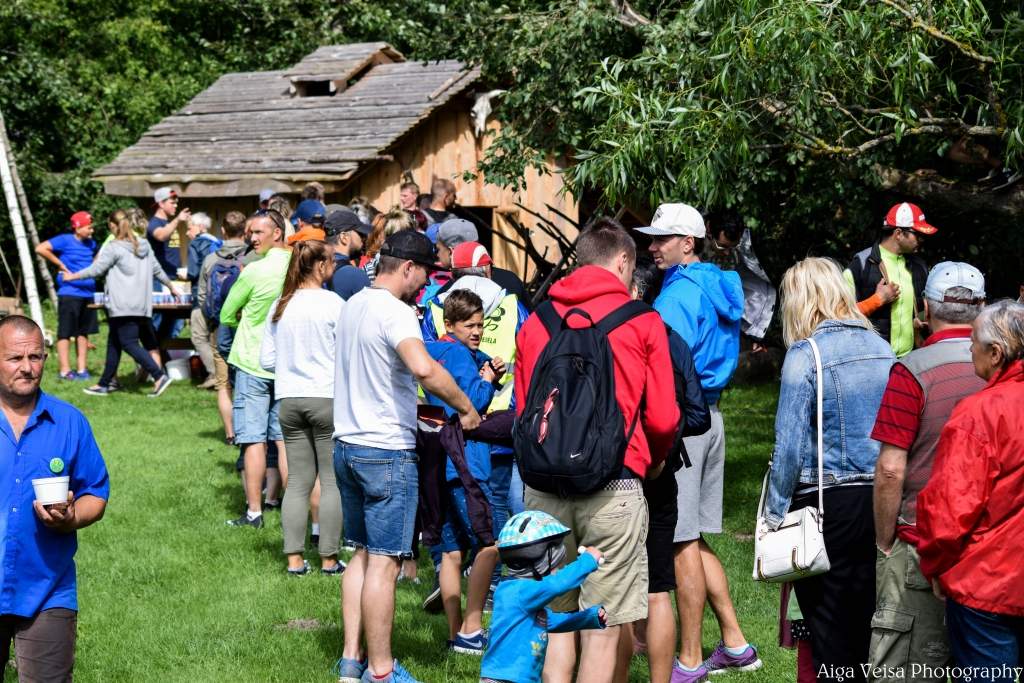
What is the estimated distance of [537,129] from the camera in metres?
10.5

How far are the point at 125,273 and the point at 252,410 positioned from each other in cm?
608

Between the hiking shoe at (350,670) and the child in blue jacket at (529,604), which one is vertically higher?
the child in blue jacket at (529,604)

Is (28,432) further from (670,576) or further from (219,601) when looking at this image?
(219,601)

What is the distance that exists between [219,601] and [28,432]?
3.17 metres

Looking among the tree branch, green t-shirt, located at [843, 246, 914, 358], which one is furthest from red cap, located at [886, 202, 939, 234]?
the tree branch

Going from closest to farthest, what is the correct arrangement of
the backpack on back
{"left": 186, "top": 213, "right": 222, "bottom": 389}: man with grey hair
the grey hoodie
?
the backpack on back, {"left": 186, "top": 213, "right": 222, "bottom": 389}: man with grey hair, the grey hoodie

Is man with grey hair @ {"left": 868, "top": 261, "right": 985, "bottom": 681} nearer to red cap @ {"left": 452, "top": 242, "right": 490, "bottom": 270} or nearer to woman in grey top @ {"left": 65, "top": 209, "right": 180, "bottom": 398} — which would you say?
red cap @ {"left": 452, "top": 242, "right": 490, "bottom": 270}

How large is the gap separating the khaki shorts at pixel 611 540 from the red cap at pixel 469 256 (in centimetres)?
231

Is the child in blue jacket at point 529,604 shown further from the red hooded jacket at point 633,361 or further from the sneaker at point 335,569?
the sneaker at point 335,569

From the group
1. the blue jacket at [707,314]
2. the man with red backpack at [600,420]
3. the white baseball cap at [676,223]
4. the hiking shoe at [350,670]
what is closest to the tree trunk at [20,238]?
the hiking shoe at [350,670]

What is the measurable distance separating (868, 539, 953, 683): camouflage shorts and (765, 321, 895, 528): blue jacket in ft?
1.49

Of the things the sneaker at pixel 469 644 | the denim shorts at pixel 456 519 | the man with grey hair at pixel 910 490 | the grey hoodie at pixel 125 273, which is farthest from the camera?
the grey hoodie at pixel 125 273

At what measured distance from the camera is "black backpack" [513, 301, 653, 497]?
4.37 m

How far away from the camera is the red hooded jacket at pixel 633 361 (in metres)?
4.49
